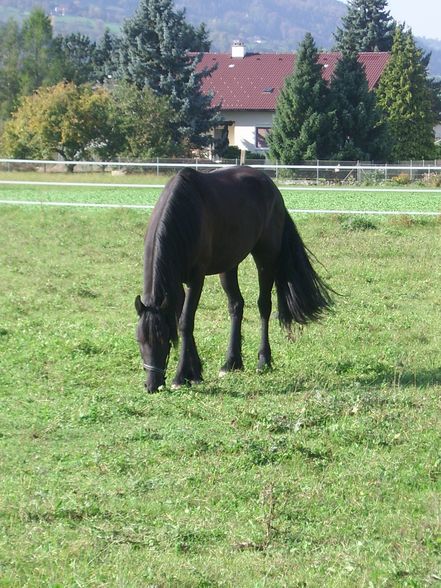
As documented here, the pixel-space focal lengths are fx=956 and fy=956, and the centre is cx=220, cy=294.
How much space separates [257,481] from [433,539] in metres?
1.20

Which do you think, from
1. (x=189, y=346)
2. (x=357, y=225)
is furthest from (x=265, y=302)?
(x=357, y=225)

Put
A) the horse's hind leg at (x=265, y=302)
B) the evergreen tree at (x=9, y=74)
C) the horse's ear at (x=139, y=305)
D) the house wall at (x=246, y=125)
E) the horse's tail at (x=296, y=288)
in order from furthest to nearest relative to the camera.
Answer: the evergreen tree at (x=9, y=74) → the house wall at (x=246, y=125) → the horse's tail at (x=296, y=288) → the horse's hind leg at (x=265, y=302) → the horse's ear at (x=139, y=305)

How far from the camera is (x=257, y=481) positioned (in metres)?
5.40

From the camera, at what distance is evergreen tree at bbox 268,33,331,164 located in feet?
141

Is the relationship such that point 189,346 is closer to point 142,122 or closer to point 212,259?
point 212,259

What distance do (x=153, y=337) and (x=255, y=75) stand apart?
58529 millimetres

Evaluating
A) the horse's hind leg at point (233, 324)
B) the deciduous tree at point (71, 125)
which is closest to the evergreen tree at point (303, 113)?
the deciduous tree at point (71, 125)

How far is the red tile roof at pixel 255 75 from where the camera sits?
60.3m

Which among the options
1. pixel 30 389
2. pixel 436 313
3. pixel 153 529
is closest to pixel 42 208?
pixel 436 313

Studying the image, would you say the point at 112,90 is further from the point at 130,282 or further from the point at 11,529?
the point at 11,529

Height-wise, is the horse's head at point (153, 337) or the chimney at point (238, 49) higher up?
the chimney at point (238, 49)

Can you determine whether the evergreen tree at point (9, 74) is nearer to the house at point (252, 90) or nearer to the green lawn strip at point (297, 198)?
the house at point (252, 90)

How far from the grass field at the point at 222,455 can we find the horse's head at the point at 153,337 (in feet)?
0.83

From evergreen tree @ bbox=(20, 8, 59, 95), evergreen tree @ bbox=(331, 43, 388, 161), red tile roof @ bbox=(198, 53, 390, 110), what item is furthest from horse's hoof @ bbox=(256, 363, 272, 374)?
evergreen tree @ bbox=(20, 8, 59, 95)
